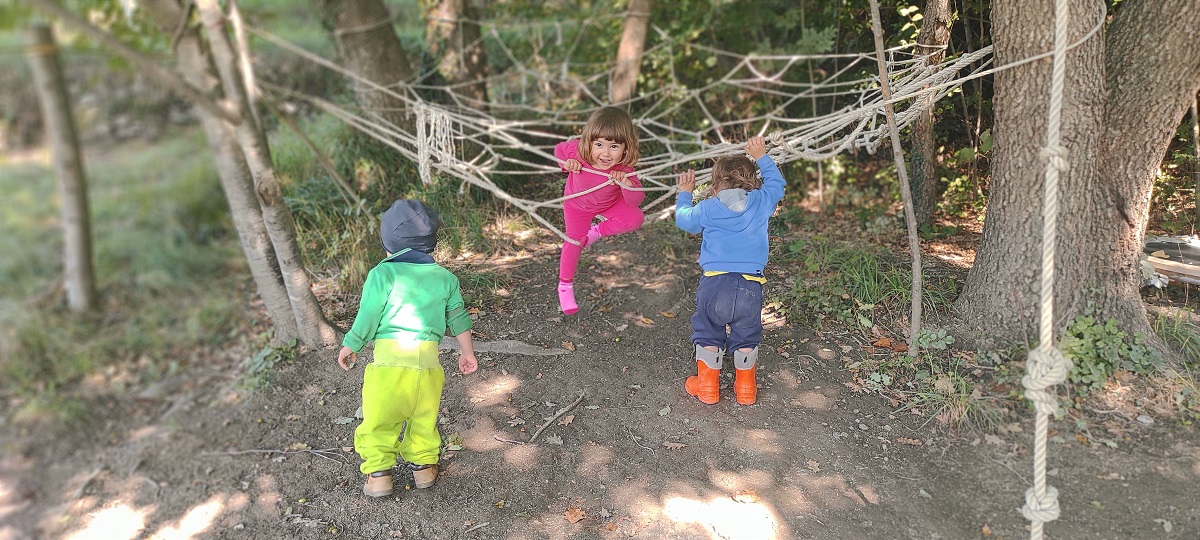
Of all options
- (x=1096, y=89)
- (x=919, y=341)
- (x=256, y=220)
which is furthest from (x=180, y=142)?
(x=1096, y=89)

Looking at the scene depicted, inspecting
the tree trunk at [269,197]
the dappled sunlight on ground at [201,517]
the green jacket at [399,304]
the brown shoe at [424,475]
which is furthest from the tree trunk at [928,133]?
the dappled sunlight on ground at [201,517]

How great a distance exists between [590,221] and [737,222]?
822 mm

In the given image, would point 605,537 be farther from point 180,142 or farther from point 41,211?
point 180,142

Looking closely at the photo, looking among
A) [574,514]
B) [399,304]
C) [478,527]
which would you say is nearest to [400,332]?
[399,304]

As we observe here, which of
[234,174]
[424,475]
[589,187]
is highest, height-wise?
[234,174]

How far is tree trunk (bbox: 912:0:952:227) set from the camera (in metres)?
3.04

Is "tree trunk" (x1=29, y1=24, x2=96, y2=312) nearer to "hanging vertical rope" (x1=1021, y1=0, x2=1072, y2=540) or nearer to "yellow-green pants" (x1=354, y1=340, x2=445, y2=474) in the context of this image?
"yellow-green pants" (x1=354, y1=340, x2=445, y2=474)

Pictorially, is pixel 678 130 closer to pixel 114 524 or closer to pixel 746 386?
pixel 746 386

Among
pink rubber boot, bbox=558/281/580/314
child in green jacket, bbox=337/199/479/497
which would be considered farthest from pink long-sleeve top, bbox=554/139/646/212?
child in green jacket, bbox=337/199/479/497

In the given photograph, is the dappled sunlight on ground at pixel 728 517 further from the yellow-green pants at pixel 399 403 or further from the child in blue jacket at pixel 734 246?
the yellow-green pants at pixel 399 403

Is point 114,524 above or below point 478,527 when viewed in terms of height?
below

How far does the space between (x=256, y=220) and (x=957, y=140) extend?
339 centimetres

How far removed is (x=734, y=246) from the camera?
91.4 inches

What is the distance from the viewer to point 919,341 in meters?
2.56
